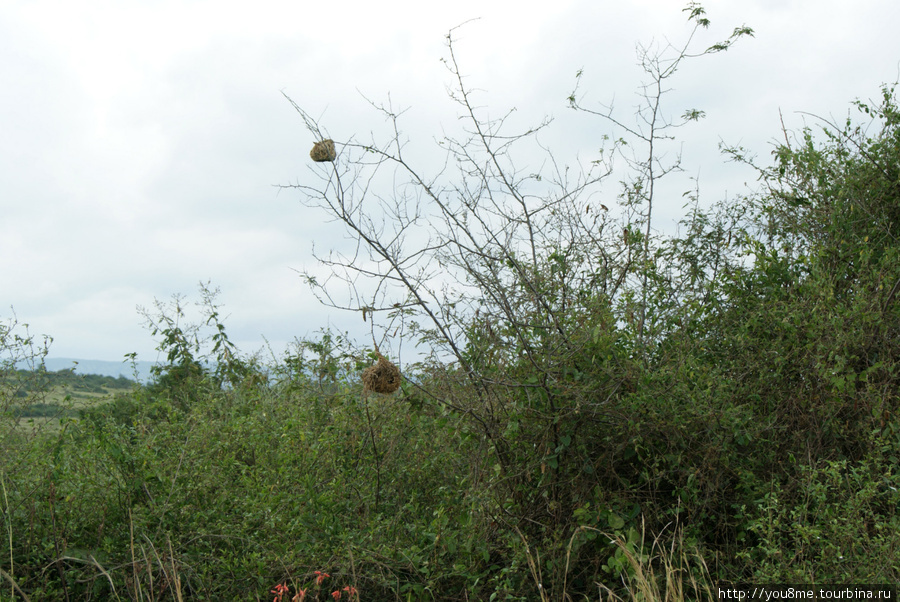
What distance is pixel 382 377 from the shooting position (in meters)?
4.18

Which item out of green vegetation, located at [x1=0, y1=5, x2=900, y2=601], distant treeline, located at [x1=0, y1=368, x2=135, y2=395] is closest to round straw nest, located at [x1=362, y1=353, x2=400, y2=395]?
green vegetation, located at [x1=0, y1=5, x2=900, y2=601]

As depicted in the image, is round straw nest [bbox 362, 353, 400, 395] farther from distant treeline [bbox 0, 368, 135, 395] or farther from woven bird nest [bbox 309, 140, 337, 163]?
distant treeline [bbox 0, 368, 135, 395]

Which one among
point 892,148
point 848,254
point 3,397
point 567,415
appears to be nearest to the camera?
point 567,415

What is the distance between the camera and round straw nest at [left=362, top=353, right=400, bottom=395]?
164 inches

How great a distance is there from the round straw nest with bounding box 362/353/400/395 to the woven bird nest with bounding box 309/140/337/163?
4.20ft

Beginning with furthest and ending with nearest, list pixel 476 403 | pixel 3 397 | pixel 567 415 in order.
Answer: pixel 3 397
pixel 476 403
pixel 567 415

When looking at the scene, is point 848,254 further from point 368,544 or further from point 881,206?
point 368,544

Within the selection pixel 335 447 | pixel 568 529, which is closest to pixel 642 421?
pixel 568 529

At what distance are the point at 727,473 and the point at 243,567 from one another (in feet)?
9.65

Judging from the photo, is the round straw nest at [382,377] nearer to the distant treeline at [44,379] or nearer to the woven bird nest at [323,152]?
the woven bird nest at [323,152]

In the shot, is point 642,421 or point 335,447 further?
point 335,447

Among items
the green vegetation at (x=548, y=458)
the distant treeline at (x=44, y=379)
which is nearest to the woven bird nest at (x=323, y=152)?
the green vegetation at (x=548, y=458)

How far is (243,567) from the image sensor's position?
4.18 m

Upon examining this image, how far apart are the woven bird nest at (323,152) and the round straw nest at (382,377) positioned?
4.20 feet
